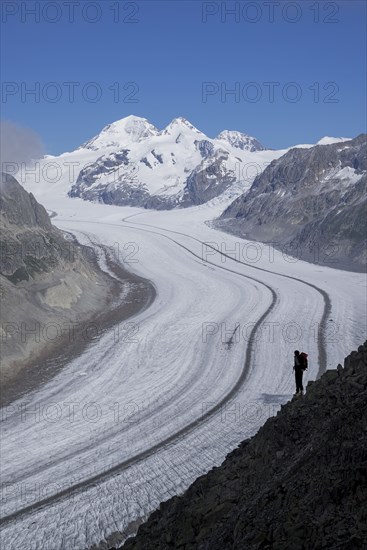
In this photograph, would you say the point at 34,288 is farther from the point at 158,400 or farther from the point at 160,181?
the point at 160,181

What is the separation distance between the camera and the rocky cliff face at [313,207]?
200ft

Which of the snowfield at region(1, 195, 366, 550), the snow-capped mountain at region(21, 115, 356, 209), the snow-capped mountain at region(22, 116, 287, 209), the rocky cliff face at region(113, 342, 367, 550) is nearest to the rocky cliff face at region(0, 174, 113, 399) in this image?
the snowfield at region(1, 195, 366, 550)

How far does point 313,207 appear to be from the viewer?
257 feet

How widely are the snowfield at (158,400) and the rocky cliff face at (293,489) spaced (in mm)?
4385

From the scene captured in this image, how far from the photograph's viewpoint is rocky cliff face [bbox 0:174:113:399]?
27688mm

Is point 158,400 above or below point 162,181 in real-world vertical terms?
below

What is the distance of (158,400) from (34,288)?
15.7 m

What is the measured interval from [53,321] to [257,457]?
920 inches

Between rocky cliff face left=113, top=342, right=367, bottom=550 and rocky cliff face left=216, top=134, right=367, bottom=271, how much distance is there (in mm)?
43531

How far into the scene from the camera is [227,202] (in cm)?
12188

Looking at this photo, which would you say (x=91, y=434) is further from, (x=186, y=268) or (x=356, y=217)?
(x=356, y=217)

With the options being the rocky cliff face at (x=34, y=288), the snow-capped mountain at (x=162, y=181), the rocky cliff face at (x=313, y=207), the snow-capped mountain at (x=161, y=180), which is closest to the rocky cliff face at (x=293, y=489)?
the rocky cliff face at (x=34, y=288)

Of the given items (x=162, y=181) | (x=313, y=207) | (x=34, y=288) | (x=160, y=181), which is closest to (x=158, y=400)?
(x=34, y=288)

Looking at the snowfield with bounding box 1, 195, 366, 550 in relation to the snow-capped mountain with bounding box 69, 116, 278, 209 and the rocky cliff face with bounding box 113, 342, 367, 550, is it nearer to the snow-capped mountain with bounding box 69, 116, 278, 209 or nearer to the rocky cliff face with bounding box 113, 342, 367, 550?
the rocky cliff face with bounding box 113, 342, 367, 550
